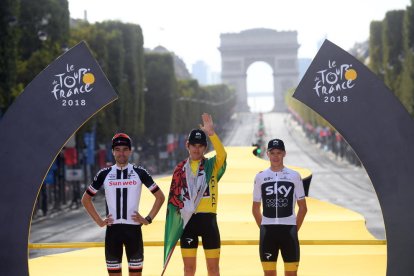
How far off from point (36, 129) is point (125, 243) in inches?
91.1

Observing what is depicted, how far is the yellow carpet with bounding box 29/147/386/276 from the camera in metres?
13.6

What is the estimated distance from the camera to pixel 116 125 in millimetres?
66812

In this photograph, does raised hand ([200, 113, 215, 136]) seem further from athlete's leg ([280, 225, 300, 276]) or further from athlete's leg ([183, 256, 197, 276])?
athlete's leg ([183, 256, 197, 276])

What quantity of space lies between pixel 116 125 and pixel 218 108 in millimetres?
98248

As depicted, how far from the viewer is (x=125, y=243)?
35.9ft

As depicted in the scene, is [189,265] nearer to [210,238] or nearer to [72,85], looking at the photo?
[210,238]

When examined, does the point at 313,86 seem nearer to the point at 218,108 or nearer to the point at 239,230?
the point at 239,230

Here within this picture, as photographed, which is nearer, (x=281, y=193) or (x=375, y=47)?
(x=281, y=193)

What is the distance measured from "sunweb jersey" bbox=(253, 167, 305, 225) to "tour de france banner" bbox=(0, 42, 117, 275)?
2494mm

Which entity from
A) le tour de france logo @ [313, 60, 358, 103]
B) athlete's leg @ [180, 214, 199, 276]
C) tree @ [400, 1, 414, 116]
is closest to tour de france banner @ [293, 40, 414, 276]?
le tour de france logo @ [313, 60, 358, 103]

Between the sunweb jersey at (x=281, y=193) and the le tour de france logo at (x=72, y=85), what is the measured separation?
268cm

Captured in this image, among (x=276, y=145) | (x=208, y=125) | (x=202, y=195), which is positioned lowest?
(x=202, y=195)

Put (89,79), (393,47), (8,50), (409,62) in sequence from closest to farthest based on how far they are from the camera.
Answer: (89,79)
(8,50)
(409,62)
(393,47)

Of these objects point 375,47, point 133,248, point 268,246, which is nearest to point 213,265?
point 268,246
